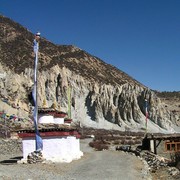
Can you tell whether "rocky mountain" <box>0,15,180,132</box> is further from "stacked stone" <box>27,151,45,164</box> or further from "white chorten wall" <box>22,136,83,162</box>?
"stacked stone" <box>27,151,45,164</box>

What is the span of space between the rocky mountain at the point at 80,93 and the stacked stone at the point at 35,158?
5030cm

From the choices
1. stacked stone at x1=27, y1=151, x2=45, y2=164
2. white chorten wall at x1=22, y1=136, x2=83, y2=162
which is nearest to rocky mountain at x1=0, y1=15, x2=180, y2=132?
white chorten wall at x1=22, y1=136, x2=83, y2=162

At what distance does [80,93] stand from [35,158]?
73441 mm

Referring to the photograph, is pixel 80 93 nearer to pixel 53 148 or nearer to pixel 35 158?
pixel 53 148

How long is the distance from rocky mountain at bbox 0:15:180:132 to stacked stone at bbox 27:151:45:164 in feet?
165

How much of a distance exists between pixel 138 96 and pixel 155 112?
6.42 m

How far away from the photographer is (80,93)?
100438 mm

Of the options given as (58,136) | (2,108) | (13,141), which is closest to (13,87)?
(2,108)

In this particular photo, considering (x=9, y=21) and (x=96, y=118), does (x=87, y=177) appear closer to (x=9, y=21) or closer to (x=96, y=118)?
(x=96, y=118)

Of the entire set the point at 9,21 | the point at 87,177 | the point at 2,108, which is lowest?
the point at 87,177

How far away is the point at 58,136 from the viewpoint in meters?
28.7

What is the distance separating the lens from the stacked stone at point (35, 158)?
27.1m

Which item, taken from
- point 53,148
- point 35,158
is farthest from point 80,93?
point 35,158

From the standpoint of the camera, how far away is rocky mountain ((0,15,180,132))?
295ft
